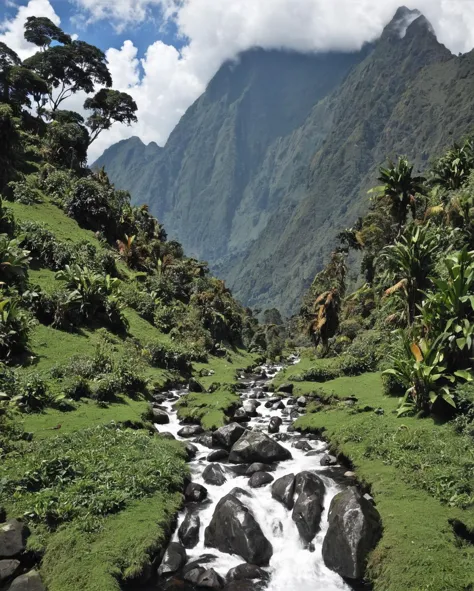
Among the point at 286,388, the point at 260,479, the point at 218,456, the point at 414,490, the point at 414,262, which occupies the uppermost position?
the point at 414,262

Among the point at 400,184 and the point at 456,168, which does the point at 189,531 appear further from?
the point at 456,168

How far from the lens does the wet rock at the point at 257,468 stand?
16.3m

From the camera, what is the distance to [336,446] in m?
17.7

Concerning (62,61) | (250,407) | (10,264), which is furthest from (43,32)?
(250,407)

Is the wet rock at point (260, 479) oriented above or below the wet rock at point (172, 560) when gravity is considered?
above

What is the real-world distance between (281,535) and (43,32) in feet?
263

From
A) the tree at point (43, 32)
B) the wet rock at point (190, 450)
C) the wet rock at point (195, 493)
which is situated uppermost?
the tree at point (43, 32)

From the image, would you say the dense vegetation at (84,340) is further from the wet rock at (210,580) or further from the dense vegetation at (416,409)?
the dense vegetation at (416,409)

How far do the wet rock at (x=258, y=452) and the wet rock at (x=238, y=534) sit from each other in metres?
4.32

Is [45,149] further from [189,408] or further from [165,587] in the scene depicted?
[165,587]

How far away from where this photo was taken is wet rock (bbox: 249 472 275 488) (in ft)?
50.0

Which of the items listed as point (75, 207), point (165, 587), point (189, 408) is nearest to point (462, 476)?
point (165, 587)

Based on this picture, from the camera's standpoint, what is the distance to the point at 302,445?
18.8m

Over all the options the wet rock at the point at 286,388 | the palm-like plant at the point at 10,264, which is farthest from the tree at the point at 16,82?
the wet rock at the point at 286,388
